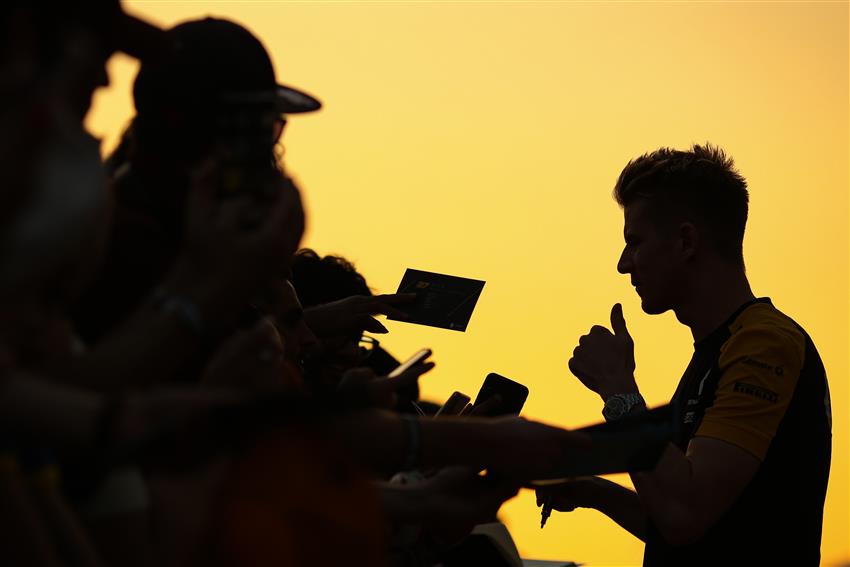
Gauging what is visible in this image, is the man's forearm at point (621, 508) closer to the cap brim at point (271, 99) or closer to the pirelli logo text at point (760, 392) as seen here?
the pirelli logo text at point (760, 392)

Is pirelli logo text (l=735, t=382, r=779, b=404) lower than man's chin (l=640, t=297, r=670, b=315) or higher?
lower

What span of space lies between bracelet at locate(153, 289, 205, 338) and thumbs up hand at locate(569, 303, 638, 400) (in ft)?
5.69

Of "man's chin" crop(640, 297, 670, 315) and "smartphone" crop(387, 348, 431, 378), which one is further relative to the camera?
"man's chin" crop(640, 297, 670, 315)

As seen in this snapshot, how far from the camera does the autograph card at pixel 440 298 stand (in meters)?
2.70

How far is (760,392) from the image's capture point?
103 inches

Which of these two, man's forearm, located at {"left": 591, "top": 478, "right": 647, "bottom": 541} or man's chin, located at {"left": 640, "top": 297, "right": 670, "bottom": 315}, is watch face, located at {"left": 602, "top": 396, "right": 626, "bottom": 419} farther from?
man's chin, located at {"left": 640, "top": 297, "right": 670, "bottom": 315}

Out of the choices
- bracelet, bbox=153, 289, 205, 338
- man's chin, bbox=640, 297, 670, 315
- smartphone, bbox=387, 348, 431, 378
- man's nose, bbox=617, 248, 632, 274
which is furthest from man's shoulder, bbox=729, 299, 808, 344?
bracelet, bbox=153, 289, 205, 338

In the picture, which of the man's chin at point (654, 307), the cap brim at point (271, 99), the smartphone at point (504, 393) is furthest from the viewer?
the man's chin at point (654, 307)

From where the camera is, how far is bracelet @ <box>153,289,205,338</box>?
117 centimetres

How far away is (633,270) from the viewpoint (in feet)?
10.0

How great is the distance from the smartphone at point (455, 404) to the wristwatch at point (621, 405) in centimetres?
39

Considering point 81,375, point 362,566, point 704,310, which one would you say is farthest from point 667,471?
point 81,375

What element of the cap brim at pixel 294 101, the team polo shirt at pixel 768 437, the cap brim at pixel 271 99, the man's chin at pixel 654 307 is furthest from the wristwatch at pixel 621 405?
the cap brim at pixel 271 99

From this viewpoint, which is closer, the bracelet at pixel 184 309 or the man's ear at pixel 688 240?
the bracelet at pixel 184 309
